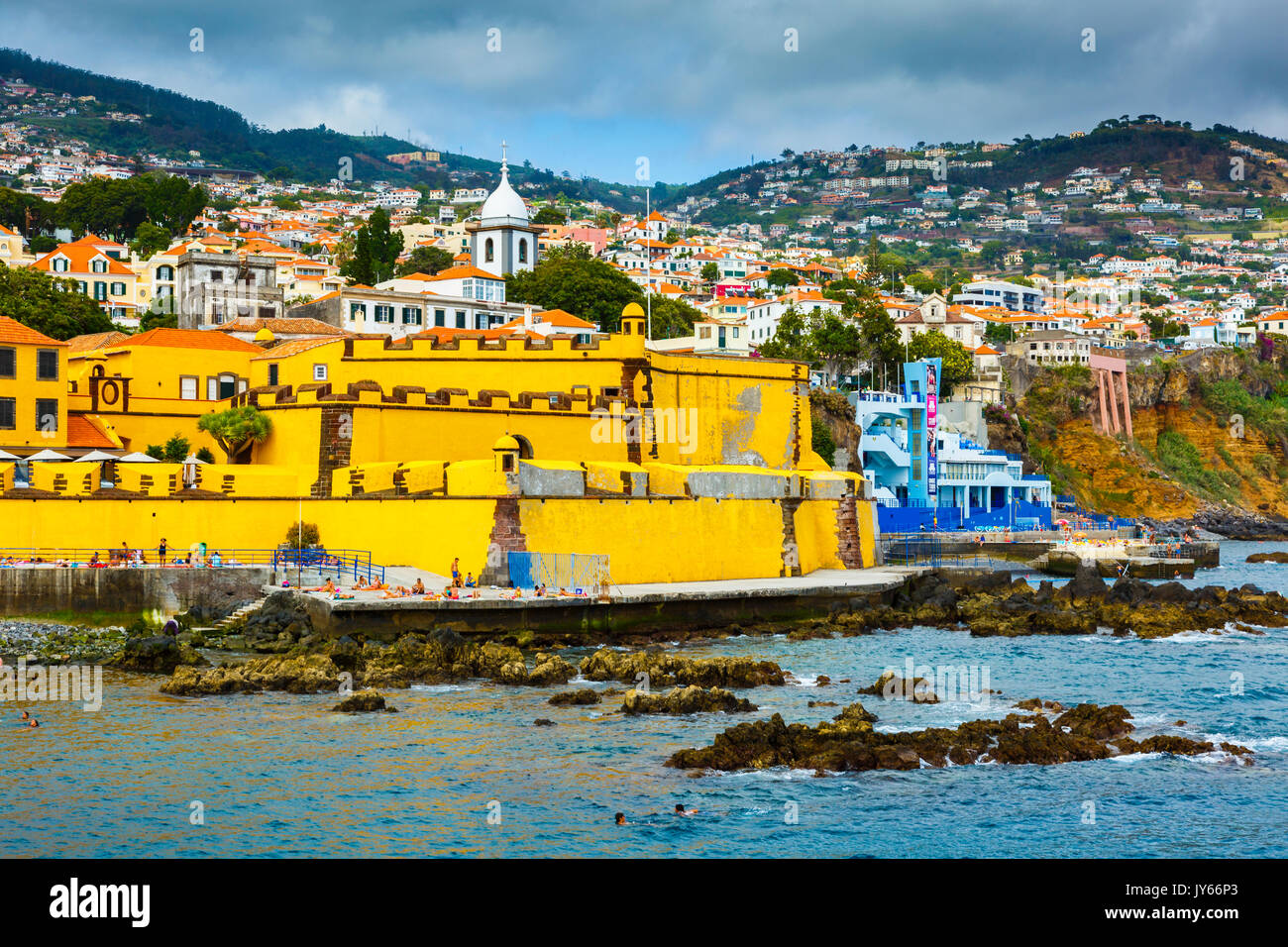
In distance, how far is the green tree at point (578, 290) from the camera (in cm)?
6919

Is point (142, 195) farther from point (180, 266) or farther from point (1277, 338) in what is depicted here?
point (1277, 338)

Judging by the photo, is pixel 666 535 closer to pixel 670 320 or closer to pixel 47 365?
pixel 47 365

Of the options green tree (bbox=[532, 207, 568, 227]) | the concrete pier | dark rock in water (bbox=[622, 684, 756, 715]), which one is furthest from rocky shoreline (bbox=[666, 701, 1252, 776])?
green tree (bbox=[532, 207, 568, 227])

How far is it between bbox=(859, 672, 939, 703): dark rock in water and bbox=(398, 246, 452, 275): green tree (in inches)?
2701

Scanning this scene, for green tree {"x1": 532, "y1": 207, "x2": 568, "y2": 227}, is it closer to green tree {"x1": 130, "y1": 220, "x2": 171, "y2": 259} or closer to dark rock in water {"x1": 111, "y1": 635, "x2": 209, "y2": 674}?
green tree {"x1": 130, "y1": 220, "x2": 171, "y2": 259}

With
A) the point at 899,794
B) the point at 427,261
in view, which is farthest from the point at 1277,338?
the point at 899,794

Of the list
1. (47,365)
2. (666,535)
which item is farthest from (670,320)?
(47,365)

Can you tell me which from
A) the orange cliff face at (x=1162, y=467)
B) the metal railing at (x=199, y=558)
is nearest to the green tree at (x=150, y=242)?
the orange cliff face at (x=1162, y=467)

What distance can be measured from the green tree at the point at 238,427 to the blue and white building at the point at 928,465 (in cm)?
3156

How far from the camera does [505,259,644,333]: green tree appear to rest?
69.2 metres

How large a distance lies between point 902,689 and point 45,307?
4061 cm

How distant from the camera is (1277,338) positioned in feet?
364

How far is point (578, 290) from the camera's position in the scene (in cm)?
6962

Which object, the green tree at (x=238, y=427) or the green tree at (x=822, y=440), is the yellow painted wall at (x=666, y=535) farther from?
the green tree at (x=822, y=440)
